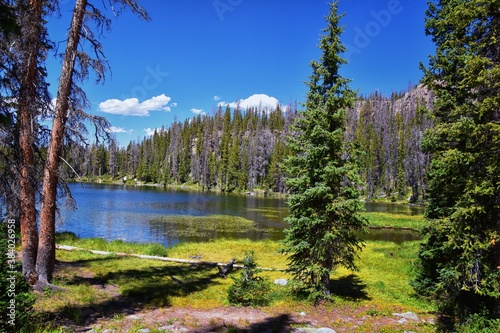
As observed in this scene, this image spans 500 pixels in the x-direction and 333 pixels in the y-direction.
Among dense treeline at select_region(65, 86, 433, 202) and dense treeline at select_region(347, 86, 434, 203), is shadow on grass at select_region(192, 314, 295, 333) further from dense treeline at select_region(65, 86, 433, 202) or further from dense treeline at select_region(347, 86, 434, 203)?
dense treeline at select_region(347, 86, 434, 203)

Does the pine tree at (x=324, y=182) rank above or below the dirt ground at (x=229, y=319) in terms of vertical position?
above

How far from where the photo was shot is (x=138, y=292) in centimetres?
1259

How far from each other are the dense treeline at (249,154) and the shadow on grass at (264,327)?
8039 cm

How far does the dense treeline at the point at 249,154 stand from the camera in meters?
112

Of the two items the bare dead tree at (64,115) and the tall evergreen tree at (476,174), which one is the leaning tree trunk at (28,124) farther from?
the tall evergreen tree at (476,174)

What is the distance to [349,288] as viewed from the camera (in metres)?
15.1

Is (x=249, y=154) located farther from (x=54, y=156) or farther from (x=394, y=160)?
(x=54, y=156)

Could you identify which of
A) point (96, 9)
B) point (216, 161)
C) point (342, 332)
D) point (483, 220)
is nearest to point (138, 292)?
point (342, 332)

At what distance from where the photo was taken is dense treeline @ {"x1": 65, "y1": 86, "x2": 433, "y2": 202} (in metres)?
112

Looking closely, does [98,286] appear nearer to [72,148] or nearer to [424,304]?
[72,148]

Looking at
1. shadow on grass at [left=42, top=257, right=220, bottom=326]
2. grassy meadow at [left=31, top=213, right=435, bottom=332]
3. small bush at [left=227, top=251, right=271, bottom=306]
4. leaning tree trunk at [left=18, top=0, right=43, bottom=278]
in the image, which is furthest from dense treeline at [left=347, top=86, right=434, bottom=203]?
leaning tree trunk at [left=18, top=0, right=43, bottom=278]

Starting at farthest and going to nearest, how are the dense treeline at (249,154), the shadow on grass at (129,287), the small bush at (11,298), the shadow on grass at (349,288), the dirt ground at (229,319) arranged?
the dense treeline at (249,154) → the shadow on grass at (349,288) → the shadow on grass at (129,287) → the dirt ground at (229,319) → the small bush at (11,298)

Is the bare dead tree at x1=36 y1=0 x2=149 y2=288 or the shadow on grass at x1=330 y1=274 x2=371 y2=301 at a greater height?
the bare dead tree at x1=36 y1=0 x2=149 y2=288

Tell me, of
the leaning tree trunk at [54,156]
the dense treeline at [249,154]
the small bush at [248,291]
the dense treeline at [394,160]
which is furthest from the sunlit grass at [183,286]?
the dense treeline at [394,160]
